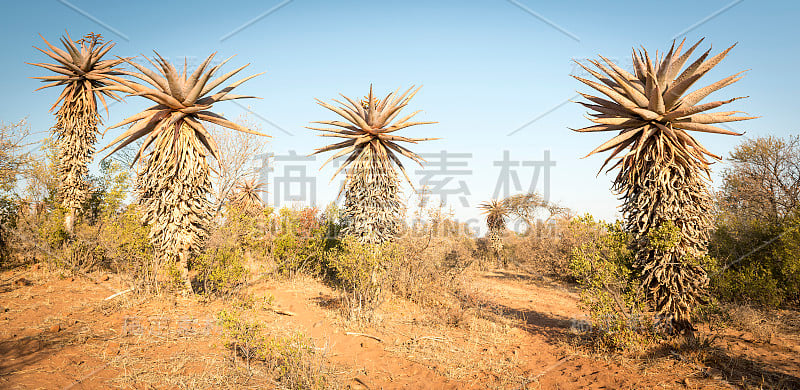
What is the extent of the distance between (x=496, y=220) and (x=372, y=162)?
14.4m

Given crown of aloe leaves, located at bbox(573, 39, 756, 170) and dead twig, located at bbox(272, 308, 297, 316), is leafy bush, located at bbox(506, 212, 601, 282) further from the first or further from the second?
dead twig, located at bbox(272, 308, 297, 316)

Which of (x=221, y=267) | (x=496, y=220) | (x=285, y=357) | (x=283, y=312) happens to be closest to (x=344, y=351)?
(x=285, y=357)

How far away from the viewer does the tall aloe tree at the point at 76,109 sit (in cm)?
1205

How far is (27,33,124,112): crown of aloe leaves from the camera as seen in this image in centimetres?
1217

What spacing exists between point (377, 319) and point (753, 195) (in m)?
15.4

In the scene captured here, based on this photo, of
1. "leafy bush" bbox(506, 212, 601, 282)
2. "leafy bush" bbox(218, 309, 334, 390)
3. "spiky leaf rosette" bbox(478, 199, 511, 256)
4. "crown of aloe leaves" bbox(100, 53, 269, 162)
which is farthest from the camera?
"spiky leaf rosette" bbox(478, 199, 511, 256)

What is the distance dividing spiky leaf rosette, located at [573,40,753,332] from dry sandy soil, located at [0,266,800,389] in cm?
100

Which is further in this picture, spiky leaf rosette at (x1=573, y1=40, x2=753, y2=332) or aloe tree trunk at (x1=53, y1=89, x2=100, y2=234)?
aloe tree trunk at (x1=53, y1=89, x2=100, y2=234)

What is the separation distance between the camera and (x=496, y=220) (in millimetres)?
22984

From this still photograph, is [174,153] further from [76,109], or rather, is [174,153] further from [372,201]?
[76,109]

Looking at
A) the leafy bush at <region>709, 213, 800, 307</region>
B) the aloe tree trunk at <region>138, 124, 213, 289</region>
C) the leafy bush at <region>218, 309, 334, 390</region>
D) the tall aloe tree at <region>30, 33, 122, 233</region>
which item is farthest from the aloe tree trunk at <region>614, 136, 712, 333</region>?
the tall aloe tree at <region>30, 33, 122, 233</region>

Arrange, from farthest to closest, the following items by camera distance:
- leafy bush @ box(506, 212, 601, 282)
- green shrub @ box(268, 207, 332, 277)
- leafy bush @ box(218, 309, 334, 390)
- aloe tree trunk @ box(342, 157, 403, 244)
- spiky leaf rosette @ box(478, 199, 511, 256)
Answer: spiky leaf rosette @ box(478, 199, 511, 256) → leafy bush @ box(506, 212, 601, 282) → green shrub @ box(268, 207, 332, 277) → aloe tree trunk @ box(342, 157, 403, 244) → leafy bush @ box(218, 309, 334, 390)


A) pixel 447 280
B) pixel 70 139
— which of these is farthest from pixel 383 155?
pixel 70 139

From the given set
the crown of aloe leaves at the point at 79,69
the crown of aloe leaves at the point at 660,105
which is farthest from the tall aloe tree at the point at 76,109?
the crown of aloe leaves at the point at 660,105
